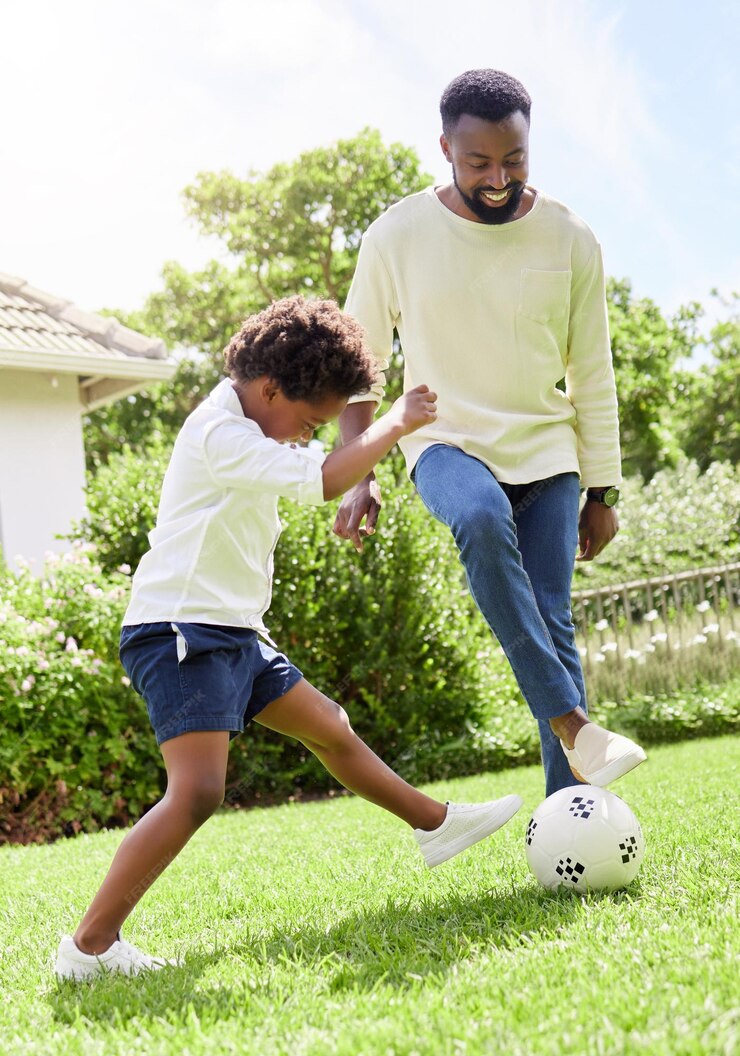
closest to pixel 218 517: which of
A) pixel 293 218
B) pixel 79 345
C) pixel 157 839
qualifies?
pixel 157 839

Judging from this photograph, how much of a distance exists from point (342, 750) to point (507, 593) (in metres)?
0.66

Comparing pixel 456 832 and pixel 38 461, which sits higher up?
pixel 38 461

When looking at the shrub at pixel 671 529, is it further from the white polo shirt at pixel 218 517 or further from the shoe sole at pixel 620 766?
the white polo shirt at pixel 218 517

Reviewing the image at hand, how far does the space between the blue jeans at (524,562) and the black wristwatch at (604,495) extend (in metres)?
0.21

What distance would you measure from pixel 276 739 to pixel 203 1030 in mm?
6355

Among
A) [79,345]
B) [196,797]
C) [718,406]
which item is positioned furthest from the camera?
[718,406]

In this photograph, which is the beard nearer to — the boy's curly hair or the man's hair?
the man's hair

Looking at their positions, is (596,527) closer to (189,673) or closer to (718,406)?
(189,673)

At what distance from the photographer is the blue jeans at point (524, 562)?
3064 millimetres

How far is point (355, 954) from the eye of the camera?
2.51m

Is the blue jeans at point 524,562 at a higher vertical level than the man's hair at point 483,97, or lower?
lower

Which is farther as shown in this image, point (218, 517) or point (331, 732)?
point (331, 732)

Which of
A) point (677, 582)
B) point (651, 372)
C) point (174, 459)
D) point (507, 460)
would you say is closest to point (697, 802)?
point (507, 460)

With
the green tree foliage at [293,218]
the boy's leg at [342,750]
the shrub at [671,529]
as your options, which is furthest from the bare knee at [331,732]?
the green tree foliage at [293,218]
